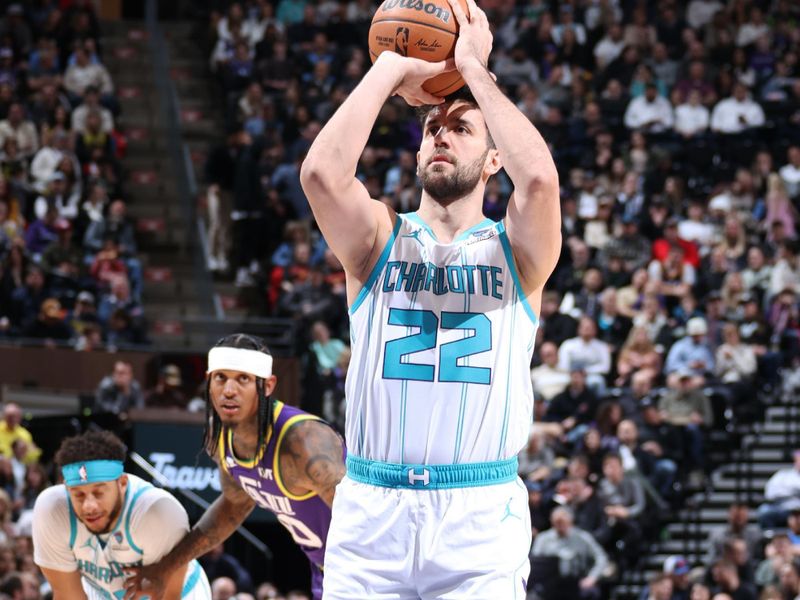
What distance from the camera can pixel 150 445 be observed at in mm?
13578

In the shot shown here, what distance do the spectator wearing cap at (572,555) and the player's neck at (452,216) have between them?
26.3 feet

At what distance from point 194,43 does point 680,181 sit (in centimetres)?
842

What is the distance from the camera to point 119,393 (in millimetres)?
14648

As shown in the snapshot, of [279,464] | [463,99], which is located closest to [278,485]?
[279,464]

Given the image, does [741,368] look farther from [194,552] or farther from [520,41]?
[194,552]

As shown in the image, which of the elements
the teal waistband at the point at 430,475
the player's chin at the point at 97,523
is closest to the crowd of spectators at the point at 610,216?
the player's chin at the point at 97,523

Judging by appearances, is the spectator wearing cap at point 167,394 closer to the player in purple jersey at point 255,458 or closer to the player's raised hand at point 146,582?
the player in purple jersey at point 255,458

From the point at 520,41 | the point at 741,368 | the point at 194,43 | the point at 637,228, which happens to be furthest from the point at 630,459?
the point at 194,43

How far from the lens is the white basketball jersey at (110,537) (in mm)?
6422

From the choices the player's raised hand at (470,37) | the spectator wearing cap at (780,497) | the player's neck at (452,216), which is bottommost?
the spectator wearing cap at (780,497)

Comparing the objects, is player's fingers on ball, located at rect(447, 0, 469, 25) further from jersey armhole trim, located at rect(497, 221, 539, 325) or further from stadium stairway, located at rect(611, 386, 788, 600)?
stadium stairway, located at rect(611, 386, 788, 600)

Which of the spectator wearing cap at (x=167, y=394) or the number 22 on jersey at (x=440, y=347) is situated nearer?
the number 22 on jersey at (x=440, y=347)

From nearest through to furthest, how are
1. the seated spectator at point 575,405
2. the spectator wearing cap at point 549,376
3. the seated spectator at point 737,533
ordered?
the seated spectator at point 737,533 → the seated spectator at point 575,405 → the spectator wearing cap at point 549,376

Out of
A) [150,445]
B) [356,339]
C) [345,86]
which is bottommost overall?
[150,445]
